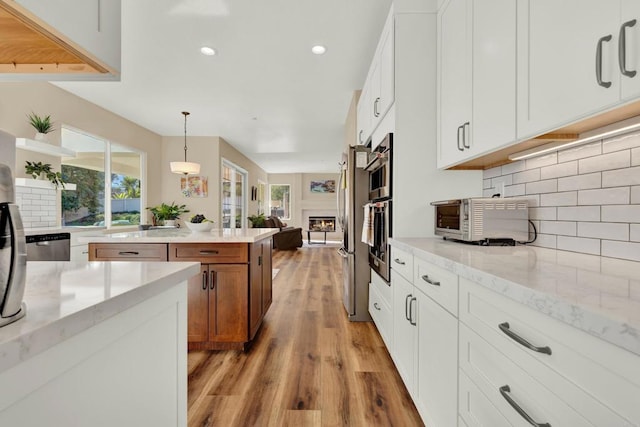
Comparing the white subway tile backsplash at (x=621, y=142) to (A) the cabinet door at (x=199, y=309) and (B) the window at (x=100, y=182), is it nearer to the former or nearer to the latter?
(A) the cabinet door at (x=199, y=309)

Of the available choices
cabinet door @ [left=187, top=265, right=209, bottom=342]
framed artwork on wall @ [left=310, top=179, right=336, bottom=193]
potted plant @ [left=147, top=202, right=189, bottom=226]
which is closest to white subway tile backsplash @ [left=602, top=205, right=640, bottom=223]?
cabinet door @ [left=187, top=265, right=209, bottom=342]

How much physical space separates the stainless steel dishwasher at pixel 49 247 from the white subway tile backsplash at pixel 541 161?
4066 millimetres

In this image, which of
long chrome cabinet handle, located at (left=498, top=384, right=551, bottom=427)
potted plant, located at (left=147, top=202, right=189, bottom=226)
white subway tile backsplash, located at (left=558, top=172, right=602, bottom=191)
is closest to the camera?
long chrome cabinet handle, located at (left=498, top=384, right=551, bottom=427)

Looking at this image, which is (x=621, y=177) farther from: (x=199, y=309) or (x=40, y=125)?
(x=40, y=125)

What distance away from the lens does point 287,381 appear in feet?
6.39

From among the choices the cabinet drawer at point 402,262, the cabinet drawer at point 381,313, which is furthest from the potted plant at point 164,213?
the cabinet drawer at point 402,262

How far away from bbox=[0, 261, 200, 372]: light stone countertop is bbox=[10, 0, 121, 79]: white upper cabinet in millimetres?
578

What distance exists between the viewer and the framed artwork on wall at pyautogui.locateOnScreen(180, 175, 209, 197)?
6359 millimetres

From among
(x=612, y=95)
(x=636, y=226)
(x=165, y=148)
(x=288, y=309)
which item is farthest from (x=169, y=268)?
(x=165, y=148)

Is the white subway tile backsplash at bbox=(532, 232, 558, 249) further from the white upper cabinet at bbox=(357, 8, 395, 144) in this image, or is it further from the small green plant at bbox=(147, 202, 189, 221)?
the small green plant at bbox=(147, 202, 189, 221)

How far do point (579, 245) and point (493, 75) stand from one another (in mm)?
841

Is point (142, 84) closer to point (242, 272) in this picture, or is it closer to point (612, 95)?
point (242, 272)

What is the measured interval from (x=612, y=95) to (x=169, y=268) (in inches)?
53.5

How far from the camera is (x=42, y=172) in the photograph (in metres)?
3.59
